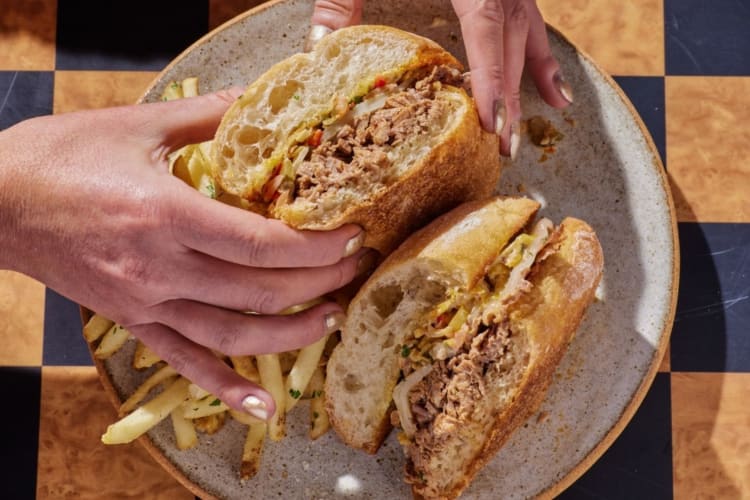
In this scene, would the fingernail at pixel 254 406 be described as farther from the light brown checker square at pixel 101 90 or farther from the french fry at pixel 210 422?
the light brown checker square at pixel 101 90

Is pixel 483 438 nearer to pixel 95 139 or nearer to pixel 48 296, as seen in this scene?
pixel 95 139

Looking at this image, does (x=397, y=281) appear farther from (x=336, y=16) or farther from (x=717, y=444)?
(x=717, y=444)

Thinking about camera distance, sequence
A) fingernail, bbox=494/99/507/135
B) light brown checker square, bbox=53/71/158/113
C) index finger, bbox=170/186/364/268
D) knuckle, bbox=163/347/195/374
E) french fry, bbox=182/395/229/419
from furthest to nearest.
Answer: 1. light brown checker square, bbox=53/71/158/113
2. french fry, bbox=182/395/229/419
3. knuckle, bbox=163/347/195/374
4. fingernail, bbox=494/99/507/135
5. index finger, bbox=170/186/364/268

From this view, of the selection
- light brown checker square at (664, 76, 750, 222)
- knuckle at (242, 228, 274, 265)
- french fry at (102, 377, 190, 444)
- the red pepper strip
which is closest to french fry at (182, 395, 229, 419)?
french fry at (102, 377, 190, 444)

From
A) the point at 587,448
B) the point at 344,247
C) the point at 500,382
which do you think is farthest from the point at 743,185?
the point at 344,247

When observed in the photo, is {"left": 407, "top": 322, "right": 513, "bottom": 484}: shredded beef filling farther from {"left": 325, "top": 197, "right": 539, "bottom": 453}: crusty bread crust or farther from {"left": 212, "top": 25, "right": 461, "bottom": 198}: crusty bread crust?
{"left": 212, "top": 25, "right": 461, "bottom": 198}: crusty bread crust

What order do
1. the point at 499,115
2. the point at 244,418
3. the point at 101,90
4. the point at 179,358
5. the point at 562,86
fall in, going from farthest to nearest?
the point at 101,90
the point at 562,86
the point at 244,418
the point at 179,358
the point at 499,115

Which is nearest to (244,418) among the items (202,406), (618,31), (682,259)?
(202,406)
